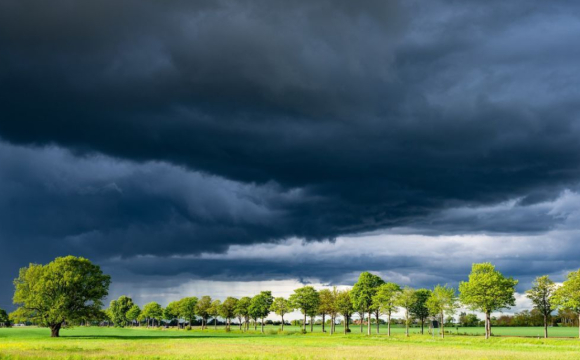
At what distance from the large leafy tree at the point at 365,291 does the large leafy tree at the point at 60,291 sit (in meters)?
77.0

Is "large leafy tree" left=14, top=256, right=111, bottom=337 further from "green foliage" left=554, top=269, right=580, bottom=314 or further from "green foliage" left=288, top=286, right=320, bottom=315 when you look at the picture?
"green foliage" left=554, top=269, right=580, bottom=314

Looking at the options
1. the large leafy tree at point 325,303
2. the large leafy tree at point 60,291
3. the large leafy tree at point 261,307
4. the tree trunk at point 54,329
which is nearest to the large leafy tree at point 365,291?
the large leafy tree at point 325,303

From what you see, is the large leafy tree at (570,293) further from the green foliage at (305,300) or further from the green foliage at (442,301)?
the green foliage at (305,300)

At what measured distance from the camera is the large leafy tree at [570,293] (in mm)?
108875

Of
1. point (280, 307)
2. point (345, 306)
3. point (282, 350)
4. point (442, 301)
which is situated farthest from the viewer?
point (280, 307)

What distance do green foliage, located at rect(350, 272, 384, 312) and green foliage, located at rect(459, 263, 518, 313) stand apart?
4029 centimetres

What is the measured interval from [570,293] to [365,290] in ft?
195

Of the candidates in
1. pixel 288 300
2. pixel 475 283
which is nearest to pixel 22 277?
pixel 288 300

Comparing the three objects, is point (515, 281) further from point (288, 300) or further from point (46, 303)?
point (46, 303)

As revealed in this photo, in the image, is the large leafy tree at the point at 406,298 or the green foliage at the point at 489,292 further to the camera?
the large leafy tree at the point at 406,298

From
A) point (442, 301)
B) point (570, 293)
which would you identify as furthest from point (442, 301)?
point (570, 293)

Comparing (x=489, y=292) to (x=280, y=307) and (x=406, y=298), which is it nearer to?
(x=406, y=298)

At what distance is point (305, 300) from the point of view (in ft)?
570

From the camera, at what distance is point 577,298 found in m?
109
